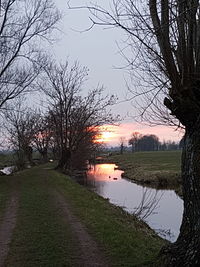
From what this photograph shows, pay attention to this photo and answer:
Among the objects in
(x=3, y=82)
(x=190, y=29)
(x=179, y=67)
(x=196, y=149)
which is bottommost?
(x=196, y=149)

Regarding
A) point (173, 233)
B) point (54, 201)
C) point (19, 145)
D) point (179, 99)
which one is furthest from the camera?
point (19, 145)

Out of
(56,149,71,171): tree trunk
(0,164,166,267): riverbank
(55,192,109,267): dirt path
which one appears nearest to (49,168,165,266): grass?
(0,164,166,267): riverbank

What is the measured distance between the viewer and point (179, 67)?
6.05 m

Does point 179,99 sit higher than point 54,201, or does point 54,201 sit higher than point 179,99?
point 179,99

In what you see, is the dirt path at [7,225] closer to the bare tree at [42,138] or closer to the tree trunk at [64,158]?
the tree trunk at [64,158]

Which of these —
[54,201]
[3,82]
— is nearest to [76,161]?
[3,82]

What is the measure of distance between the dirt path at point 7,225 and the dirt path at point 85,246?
1.54m

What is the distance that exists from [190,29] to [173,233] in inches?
390

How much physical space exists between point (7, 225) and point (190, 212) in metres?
6.36

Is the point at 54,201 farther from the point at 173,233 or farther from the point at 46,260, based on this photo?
the point at 46,260

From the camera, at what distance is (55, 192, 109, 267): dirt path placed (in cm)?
722

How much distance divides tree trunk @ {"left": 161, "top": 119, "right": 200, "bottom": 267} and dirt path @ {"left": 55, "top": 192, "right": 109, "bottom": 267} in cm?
171

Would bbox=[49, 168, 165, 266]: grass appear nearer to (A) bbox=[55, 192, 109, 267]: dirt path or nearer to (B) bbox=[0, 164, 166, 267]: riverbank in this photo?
(B) bbox=[0, 164, 166, 267]: riverbank

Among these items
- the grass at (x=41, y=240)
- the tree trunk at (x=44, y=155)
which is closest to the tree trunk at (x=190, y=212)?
the grass at (x=41, y=240)
